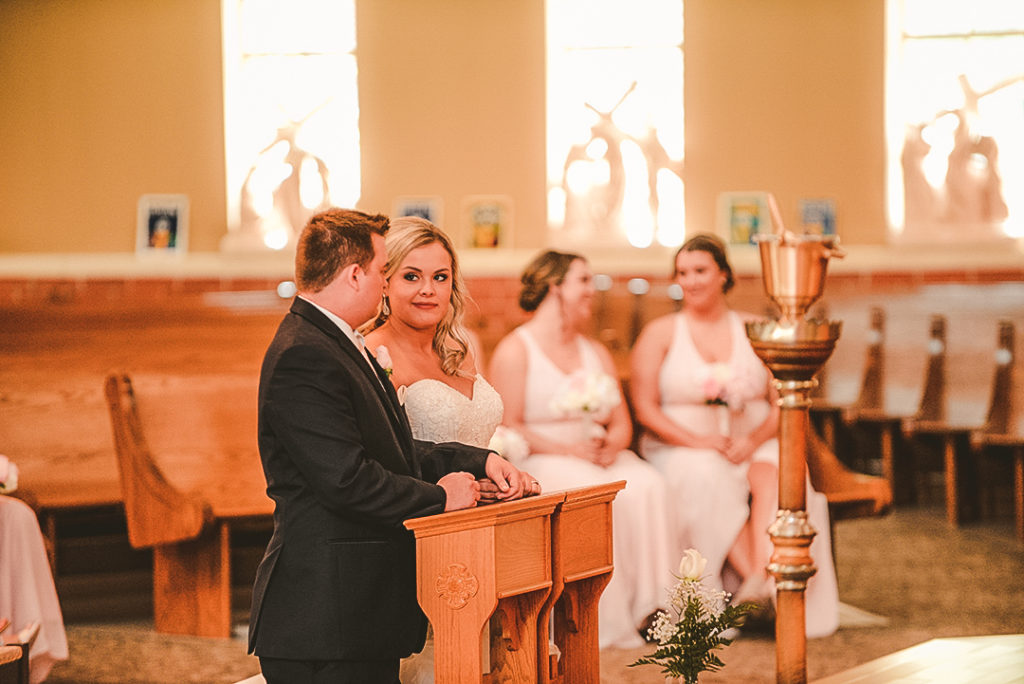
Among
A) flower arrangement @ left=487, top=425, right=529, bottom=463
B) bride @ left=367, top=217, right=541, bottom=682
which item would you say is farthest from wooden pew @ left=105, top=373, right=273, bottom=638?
bride @ left=367, top=217, right=541, bottom=682

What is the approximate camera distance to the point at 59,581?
5.48 m

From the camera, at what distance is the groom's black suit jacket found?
7.53 feet

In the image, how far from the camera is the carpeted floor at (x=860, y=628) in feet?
13.9

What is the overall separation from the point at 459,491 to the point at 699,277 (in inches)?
117

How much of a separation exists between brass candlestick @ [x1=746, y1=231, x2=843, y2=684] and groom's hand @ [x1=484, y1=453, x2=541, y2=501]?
0.55m

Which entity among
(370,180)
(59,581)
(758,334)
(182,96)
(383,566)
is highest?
(182,96)

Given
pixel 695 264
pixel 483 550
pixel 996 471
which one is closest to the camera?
pixel 483 550

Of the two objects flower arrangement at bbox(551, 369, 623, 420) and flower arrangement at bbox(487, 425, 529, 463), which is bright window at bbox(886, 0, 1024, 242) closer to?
flower arrangement at bbox(551, 369, 623, 420)

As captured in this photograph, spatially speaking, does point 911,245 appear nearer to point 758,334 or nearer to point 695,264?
point 695,264

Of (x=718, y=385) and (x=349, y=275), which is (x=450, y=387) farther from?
(x=718, y=385)

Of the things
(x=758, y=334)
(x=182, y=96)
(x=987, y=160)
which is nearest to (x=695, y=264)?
(x=758, y=334)

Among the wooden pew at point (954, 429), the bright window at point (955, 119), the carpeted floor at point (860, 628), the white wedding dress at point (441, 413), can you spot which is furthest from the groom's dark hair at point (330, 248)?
the bright window at point (955, 119)

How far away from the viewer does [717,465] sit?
4.93 metres

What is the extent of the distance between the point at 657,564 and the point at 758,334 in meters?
2.50
